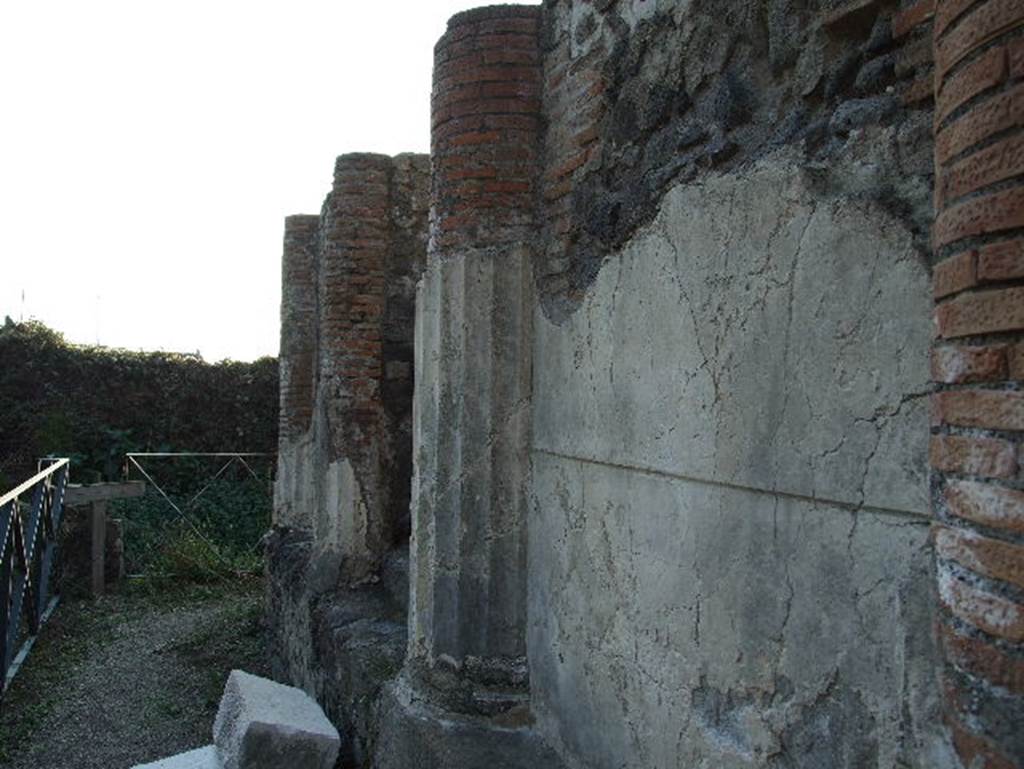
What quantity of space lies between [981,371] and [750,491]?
81cm

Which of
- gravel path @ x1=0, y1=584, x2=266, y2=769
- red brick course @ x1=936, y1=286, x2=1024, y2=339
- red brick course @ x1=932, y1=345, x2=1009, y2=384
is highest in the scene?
red brick course @ x1=936, y1=286, x2=1024, y2=339

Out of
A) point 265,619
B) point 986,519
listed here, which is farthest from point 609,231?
point 265,619

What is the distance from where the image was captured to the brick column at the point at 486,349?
10.8 feet

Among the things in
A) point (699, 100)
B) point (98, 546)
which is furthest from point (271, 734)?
point (98, 546)

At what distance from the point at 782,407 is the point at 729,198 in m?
0.52

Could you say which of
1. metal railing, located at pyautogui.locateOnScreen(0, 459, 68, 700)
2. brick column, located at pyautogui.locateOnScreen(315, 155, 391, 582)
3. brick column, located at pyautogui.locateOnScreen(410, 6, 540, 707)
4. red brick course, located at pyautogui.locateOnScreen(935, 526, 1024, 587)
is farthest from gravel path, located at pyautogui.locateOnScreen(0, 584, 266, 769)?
red brick course, located at pyautogui.locateOnScreen(935, 526, 1024, 587)

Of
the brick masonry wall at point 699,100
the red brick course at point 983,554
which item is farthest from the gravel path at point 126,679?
the red brick course at point 983,554

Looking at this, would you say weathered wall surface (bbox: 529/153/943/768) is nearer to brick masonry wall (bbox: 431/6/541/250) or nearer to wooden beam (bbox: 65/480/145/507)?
brick masonry wall (bbox: 431/6/541/250)

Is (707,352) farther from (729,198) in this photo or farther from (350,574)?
(350,574)

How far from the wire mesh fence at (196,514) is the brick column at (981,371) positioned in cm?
985

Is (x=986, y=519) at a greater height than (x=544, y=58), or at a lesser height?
lesser

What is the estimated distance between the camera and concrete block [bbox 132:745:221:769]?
385 centimetres

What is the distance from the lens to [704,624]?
2207 mm

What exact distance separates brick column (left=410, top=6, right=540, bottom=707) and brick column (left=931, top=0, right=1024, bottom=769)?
200 cm
